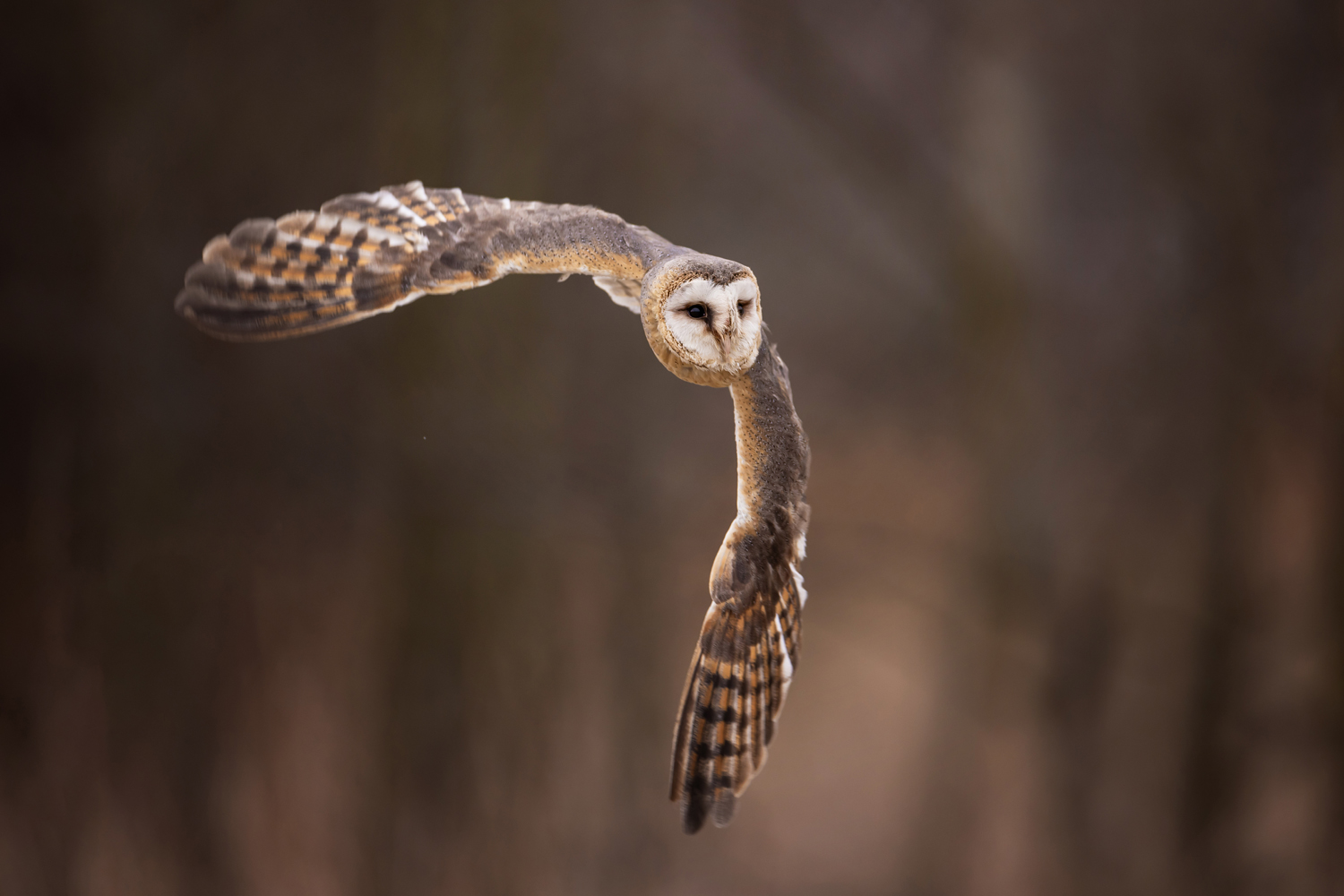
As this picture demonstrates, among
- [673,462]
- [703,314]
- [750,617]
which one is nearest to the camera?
[703,314]

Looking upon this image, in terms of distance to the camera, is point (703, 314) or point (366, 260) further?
→ point (366, 260)

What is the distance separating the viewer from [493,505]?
3.32ft

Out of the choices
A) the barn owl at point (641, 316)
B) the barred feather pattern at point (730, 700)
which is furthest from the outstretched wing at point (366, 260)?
the barred feather pattern at point (730, 700)

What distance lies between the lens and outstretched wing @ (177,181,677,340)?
0.57m

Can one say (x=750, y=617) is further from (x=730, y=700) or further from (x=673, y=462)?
(x=673, y=462)

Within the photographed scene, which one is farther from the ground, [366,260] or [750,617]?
[366,260]

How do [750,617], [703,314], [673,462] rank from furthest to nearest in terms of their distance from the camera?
[673,462] < [750,617] < [703,314]

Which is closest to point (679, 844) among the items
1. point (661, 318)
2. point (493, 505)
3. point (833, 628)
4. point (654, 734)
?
point (654, 734)

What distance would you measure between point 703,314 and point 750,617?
23cm

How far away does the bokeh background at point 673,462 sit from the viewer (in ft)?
3.03

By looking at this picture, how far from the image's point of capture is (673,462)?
1031mm

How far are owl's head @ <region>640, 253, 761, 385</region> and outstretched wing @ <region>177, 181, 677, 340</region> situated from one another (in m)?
0.08

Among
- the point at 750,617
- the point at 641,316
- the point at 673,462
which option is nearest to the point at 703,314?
the point at 641,316

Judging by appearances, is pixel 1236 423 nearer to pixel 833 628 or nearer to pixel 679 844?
pixel 833 628
